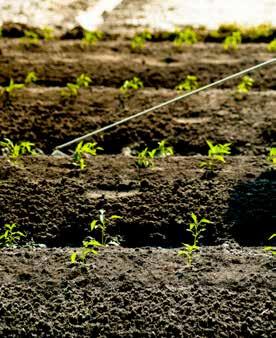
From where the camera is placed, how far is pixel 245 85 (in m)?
4.98

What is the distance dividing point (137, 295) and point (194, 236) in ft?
1.99

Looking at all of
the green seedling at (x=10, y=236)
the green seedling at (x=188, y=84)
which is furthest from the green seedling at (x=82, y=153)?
the green seedling at (x=188, y=84)

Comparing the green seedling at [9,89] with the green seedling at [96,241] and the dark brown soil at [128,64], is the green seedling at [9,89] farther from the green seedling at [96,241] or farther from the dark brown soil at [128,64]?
the green seedling at [96,241]

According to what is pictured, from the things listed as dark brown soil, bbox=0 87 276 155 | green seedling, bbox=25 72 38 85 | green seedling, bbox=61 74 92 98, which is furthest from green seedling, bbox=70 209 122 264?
green seedling, bbox=25 72 38 85

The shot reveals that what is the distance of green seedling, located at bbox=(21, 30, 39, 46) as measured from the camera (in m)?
6.00

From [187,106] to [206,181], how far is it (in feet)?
4.37

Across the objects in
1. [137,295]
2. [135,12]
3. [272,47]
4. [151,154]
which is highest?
[135,12]

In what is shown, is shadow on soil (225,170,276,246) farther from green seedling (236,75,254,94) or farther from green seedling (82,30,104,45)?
green seedling (82,30,104,45)

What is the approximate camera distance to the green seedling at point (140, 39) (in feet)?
19.6

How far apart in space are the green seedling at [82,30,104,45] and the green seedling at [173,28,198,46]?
74cm

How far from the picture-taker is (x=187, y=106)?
4.58m

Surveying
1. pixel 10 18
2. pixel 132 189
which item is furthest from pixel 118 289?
pixel 10 18

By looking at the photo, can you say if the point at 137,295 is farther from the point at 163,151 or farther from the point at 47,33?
the point at 47,33

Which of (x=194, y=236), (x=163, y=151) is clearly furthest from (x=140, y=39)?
(x=194, y=236)
